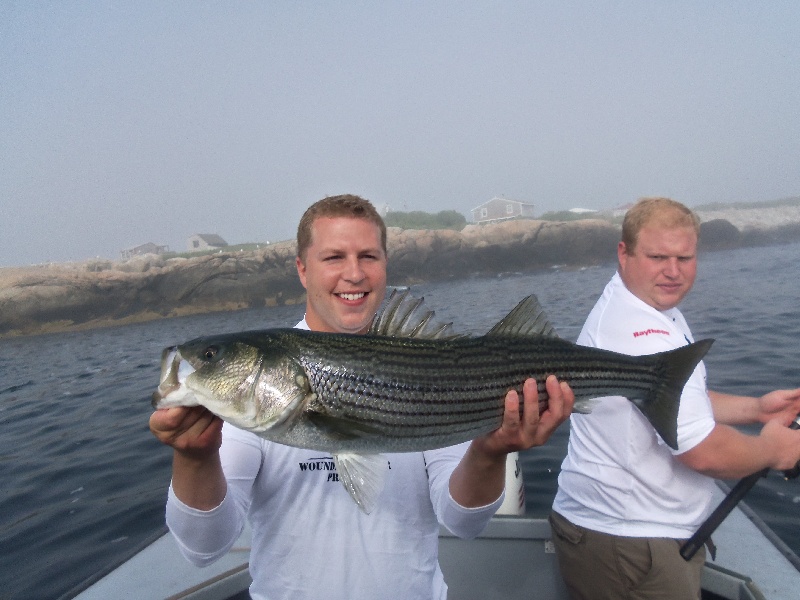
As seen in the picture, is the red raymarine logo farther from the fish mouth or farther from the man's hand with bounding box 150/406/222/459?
the man's hand with bounding box 150/406/222/459

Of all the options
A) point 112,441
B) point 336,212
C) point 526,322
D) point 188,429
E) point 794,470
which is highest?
point 336,212

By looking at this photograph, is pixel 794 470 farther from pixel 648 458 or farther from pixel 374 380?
pixel 374 380

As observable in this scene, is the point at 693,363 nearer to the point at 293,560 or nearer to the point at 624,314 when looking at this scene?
the point at 624,314

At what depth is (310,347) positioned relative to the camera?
Answer: 247cm

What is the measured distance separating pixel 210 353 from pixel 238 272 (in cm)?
4245

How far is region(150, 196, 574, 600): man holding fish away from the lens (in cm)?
244

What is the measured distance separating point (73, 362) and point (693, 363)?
2444 centimetres

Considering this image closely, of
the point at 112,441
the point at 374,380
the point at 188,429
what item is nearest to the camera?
the point at 188,429

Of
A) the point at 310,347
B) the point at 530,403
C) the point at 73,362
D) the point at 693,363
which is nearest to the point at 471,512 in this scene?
the point at 530,403

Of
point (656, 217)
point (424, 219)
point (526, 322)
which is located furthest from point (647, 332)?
point (424, 219)

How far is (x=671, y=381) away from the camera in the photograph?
3.09 metres

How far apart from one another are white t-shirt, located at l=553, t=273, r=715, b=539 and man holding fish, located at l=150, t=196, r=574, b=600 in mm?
1106

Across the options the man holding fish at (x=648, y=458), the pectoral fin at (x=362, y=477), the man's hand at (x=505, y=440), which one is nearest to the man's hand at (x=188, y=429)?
the pectoral fin at (x=362, y=477)

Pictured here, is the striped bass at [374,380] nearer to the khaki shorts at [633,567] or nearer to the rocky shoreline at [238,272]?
the khaki shorts at [633,567]
